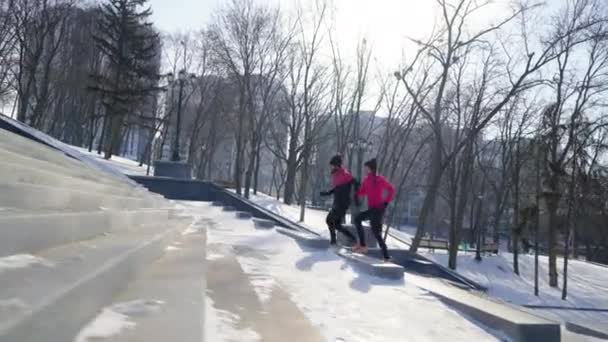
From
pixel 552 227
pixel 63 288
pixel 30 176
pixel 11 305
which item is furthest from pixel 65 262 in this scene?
pixel 552 227

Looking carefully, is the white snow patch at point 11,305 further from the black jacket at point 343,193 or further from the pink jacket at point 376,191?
the black jacket at point 343,193

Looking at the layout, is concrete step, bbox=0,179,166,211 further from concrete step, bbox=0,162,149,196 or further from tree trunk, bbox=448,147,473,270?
tree trunk, bbox=448,147,473,270

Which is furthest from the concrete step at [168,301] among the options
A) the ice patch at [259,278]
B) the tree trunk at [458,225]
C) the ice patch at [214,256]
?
the tree trunk at [458,225]

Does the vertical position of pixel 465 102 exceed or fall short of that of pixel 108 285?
it exceeds it

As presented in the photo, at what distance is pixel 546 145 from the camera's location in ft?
82.5

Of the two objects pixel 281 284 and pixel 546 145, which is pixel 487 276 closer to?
pixel 546 145

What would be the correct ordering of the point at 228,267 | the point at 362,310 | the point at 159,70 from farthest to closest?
the point at 159,70 < the point at 228,267 < the point at 362,310

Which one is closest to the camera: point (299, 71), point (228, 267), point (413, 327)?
point (413, 327)

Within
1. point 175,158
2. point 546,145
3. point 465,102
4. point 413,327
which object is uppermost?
point 465,102

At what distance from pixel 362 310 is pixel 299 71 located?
27600 mm

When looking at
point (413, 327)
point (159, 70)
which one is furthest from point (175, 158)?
point (413, 327)

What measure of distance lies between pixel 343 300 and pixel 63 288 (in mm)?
2567

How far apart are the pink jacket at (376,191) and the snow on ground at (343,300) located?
1342 millimetres

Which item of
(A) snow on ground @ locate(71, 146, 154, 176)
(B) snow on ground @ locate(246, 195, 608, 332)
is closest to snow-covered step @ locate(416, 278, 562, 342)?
(B) snow on ground @ locate(246, 195, 608, 332)
